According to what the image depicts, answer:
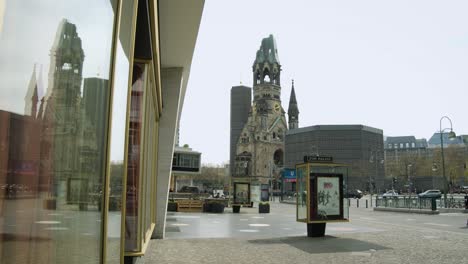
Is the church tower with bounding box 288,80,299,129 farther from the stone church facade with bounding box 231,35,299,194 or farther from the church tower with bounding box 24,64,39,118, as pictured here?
the church tower with bounding box 24,64,39,118

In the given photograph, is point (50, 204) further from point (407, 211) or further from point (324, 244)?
point (407, 211)

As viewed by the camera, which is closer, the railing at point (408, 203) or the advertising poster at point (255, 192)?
the railing at point (408, 203)

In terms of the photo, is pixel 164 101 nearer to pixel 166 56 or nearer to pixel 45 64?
pixel 166 56

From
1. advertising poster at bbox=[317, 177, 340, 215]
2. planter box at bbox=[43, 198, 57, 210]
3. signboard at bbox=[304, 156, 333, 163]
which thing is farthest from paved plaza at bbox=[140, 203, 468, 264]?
planter box at bbox=[43, 198, 57, 210]

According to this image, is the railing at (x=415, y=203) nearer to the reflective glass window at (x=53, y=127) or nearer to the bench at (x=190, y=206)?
the bench at (x=190, y=206)

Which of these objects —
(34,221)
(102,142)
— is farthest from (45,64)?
(102,142)

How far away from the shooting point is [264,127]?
134 metres

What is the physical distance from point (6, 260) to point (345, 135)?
4236 inches

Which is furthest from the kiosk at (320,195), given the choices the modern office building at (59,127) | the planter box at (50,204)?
the planter box at (50,204)

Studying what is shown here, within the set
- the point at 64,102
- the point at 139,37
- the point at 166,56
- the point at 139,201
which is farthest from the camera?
the point at 166,56

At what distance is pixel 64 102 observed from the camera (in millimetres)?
1713

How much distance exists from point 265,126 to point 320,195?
12032 centimetres

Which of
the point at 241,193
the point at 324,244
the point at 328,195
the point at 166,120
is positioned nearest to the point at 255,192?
the point at 241,193

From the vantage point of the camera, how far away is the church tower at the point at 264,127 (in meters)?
130
